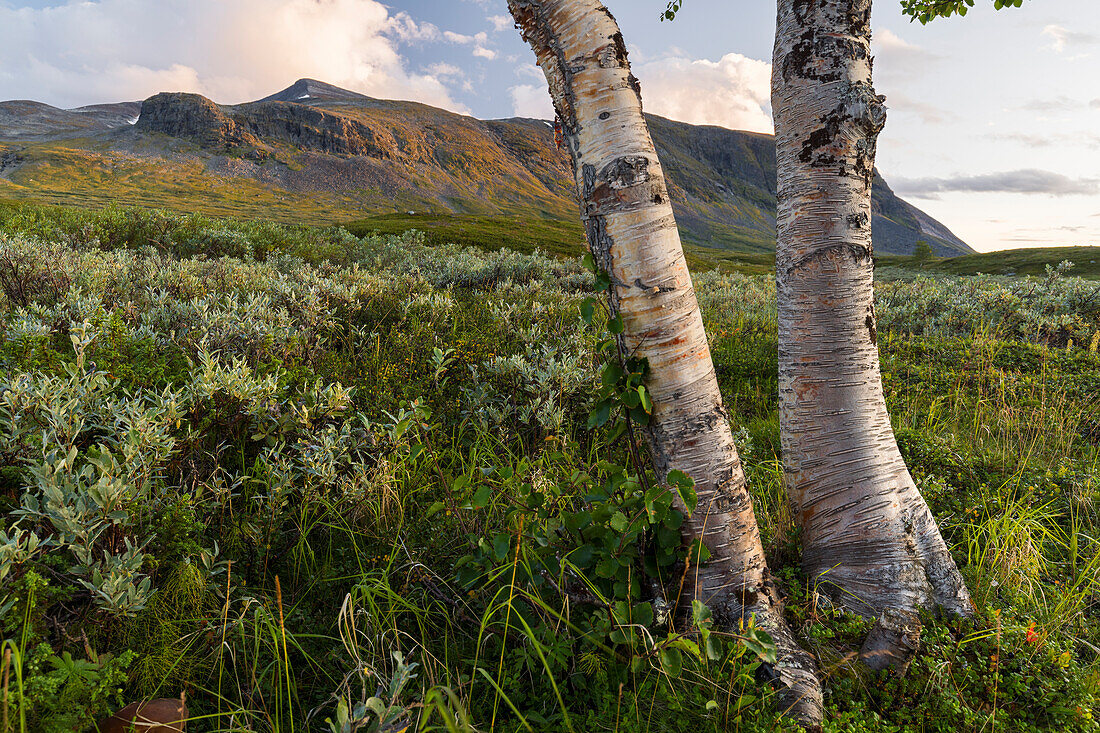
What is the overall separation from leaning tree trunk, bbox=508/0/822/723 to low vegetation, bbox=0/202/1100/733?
177 millimetres

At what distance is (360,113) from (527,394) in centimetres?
21034

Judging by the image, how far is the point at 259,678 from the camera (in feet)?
6.22

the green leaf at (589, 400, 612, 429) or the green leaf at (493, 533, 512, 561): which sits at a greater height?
the green leaf at (589, 400, 612, 429)

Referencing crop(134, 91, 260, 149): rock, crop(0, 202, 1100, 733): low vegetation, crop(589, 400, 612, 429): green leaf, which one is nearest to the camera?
crop(0, 202, 1100, 733): low vegetation

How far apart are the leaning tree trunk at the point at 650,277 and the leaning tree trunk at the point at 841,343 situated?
66cm

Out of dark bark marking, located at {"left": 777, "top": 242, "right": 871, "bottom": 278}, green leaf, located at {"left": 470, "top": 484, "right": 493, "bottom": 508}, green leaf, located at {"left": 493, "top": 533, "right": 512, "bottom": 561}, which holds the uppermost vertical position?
dark bark marking, located at {"left": 777, "top": 242, "right": 871, "bottom": 278}

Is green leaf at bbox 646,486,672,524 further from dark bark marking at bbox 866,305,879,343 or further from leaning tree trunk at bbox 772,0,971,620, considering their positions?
dark bark marking at bbox 866,305,879,343

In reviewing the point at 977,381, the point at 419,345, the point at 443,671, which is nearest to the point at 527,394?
the point at 419,345

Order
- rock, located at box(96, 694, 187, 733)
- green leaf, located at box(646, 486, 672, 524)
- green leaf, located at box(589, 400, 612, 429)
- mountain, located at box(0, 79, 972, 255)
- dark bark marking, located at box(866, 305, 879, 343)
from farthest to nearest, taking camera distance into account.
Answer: mountain, located at box(0, 79, 972, 255) < dark bark marking, located at box(866, 305, 879, 343) < green leaf, located at box(589, 400, 612, 429) < green leaf, located at box(646, 486, 672, 524) < rock, located at box(96, 694, 187, 733)

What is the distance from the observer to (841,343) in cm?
254

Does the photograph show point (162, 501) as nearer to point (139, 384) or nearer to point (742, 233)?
point (139, 384)

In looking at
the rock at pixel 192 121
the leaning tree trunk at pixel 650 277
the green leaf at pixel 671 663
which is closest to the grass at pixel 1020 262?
the leaning tree trunk at pixel 650 277

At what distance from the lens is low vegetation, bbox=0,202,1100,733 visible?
69.6 inches

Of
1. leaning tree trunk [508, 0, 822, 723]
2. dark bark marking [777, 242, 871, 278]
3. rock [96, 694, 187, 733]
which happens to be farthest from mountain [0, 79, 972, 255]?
rock [96, 694, 187, 733]
